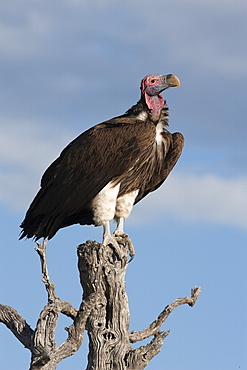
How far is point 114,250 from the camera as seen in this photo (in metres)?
9.31

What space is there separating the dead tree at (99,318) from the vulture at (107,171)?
504 mm

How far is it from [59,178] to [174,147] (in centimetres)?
168

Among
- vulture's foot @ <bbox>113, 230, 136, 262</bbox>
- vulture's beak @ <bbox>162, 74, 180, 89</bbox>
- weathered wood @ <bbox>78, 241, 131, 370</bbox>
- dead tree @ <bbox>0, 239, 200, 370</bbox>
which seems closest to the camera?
dead tree @ <bbox>0, 239, 200, 370</bbox>

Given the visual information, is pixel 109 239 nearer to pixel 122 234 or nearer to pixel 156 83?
pixel 122 234

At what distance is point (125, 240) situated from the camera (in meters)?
9.81

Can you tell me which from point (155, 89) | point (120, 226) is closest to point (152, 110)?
point (155, 89)

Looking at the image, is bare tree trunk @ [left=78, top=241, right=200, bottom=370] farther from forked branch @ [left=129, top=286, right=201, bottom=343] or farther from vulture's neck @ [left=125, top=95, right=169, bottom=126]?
vulture's neck @ [left=125, top=95, right=169, bottom=126]

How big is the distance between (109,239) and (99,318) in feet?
3.51

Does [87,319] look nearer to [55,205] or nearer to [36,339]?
[36,339]

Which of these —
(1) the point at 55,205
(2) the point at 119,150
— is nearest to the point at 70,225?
(1) the point at 55,205

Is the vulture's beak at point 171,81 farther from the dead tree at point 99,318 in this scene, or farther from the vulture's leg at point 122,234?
the dead tree at point 99,318

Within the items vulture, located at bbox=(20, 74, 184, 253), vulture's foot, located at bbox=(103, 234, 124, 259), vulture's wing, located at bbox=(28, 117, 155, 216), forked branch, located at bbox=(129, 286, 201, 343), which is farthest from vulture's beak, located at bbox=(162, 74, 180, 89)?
forked branch, located at bbox=(129, 286, 201, 343)

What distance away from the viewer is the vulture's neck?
10477 mm

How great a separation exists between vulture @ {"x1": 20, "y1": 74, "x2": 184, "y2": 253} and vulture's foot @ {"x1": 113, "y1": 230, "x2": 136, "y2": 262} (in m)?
0.02
